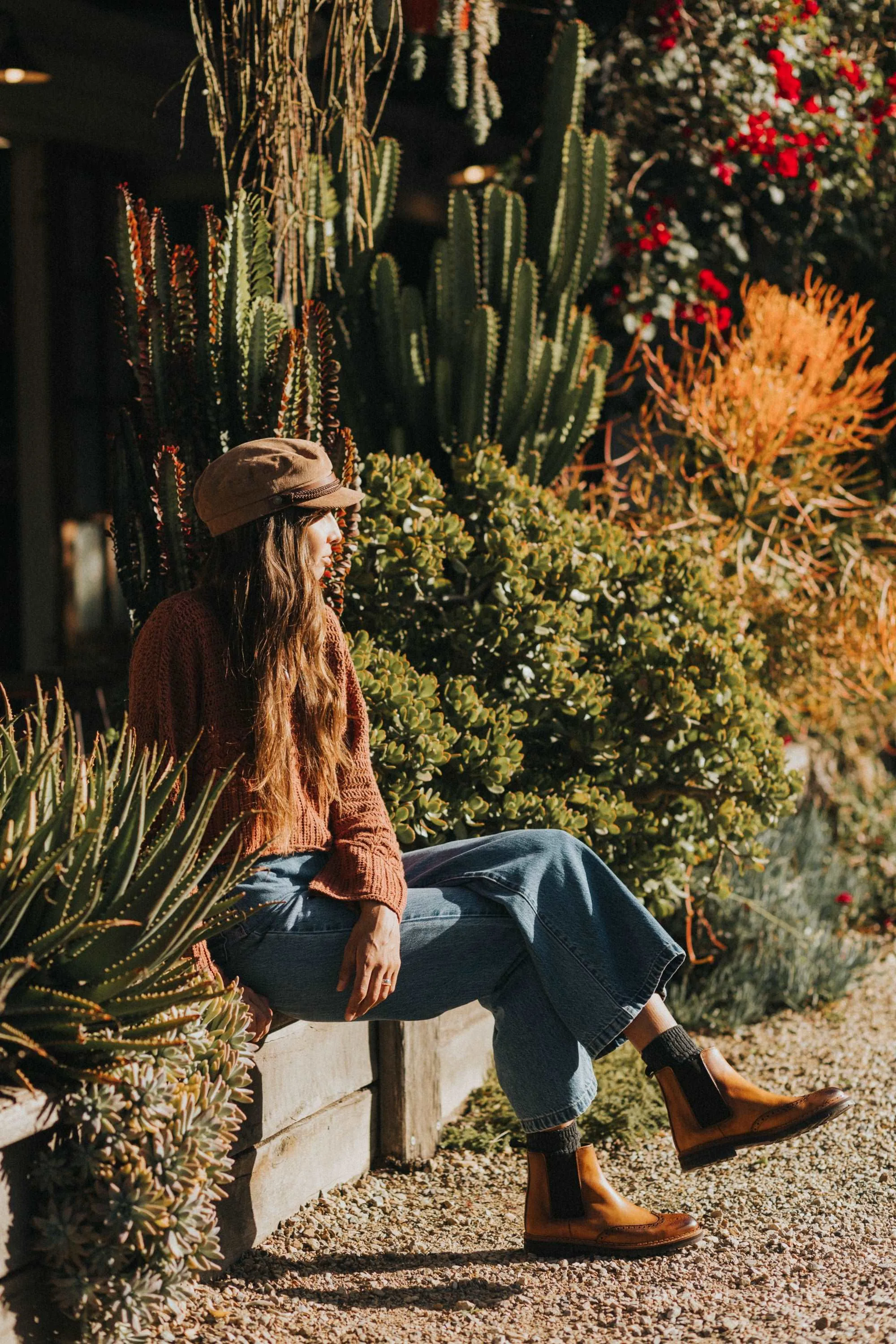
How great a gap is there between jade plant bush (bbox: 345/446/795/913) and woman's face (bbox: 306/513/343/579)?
0.61 m

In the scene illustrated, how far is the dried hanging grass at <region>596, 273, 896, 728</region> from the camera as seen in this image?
495 centimetres

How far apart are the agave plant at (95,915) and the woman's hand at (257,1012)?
0.21 metres

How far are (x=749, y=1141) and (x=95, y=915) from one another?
1.37m

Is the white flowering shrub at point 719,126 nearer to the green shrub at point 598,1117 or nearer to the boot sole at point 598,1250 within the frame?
the green shrub at point 598,1117

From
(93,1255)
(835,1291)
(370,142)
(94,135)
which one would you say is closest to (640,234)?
(370,142)

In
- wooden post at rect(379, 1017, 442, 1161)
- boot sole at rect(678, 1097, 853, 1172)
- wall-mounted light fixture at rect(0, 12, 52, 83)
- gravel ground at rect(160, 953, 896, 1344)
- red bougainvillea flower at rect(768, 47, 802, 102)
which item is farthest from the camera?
red bougainvillea flower at rect(768, 47, 802, 102)

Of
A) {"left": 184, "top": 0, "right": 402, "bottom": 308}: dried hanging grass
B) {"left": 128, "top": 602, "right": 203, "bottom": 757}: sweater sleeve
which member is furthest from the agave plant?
{"left": 184, "top": 0, "right": 402, "bottom": 308}: dried hanging grass

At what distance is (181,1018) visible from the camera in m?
2.06

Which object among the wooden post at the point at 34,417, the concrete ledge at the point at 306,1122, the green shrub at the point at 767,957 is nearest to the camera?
the concrete ledge at the point at 306,1122

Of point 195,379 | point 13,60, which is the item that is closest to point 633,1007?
point 195,379

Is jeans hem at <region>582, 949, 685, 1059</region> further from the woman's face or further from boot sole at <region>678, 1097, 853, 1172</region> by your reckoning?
the woman's face

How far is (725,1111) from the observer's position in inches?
104

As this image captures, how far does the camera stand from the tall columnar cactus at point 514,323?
434 cm

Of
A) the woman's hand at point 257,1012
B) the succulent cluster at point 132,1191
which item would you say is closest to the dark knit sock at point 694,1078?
the woman's hand at point 257,1012
